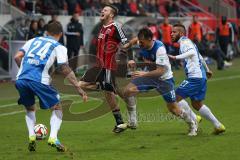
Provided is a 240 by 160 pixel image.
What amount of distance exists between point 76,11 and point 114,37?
1668cm

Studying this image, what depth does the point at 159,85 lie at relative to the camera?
42.1 feet

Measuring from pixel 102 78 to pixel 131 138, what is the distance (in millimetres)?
1685

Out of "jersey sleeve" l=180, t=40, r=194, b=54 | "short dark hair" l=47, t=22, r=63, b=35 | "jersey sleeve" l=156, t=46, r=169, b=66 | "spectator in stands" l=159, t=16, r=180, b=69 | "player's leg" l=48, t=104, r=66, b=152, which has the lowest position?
"spectator in stands" l=159, t=16, r=180, b=69

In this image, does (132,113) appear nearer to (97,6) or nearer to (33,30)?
(33,30)

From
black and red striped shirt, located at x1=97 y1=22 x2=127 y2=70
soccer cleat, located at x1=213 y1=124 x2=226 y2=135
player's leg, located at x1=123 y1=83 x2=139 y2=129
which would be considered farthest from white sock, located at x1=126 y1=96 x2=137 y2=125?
soccer cleat, located at x1=213 y1=124 x2=226 y2=135

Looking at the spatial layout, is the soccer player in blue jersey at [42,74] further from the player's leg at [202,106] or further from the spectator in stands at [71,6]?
the spectator in stands at [71,6]

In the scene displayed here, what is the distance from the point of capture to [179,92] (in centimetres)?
1270

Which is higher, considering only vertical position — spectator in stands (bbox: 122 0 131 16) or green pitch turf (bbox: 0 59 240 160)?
spectator in stands (bbox: 122 0 131 16)

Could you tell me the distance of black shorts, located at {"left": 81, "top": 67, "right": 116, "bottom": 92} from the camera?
1340 cm

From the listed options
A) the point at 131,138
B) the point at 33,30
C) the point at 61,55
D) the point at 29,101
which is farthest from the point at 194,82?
the point at 33,30

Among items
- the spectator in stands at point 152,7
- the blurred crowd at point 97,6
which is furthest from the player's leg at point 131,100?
the spectator in stands at point 152,7

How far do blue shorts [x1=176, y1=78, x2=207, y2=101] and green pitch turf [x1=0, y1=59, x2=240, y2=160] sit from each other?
2.27 ft

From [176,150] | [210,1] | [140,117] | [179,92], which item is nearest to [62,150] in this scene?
[176,150]

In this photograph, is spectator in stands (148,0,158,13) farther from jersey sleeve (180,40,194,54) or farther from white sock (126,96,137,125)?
→ jersey sleeve (180,40,194,54)
